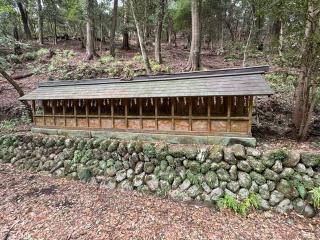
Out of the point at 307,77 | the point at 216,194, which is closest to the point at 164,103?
the point at 216,194

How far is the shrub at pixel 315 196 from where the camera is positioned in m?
6.49

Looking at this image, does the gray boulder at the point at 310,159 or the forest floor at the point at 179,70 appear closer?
the gray boulder at the point at 310,159

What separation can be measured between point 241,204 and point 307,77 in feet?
17.6

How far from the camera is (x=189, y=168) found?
822 centimetres

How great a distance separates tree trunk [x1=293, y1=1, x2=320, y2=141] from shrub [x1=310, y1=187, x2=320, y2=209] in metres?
2.73

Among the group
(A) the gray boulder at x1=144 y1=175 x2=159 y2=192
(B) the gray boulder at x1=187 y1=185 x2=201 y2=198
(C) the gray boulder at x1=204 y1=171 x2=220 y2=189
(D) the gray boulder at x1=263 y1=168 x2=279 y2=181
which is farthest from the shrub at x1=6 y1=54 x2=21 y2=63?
(D) the gray boulder at x1=263 y1=168 x2=279 y2=181

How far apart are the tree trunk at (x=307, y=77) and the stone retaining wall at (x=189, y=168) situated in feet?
7.44

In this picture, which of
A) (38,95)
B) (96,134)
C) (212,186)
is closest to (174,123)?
(212,186)

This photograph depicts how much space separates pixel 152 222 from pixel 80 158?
15.8 ft

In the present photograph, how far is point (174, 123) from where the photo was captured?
30.8 ft

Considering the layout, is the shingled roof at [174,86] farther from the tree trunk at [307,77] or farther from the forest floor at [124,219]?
the forest floor at [124,219]

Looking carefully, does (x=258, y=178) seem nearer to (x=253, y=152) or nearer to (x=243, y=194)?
(x=243, y=194)

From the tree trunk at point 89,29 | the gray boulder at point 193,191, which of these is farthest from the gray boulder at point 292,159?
the tree trunk at point 89,29

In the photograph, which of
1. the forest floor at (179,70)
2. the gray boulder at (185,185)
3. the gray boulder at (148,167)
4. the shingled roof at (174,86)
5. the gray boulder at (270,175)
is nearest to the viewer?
the gray boulder at (270,175)
